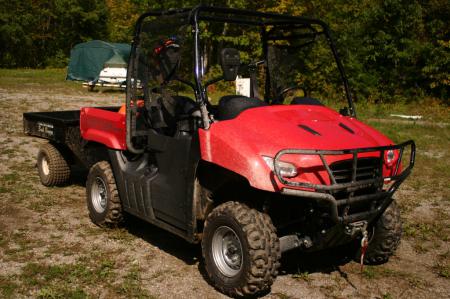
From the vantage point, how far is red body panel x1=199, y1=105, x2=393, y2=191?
382 centimetres

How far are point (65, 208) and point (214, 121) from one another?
312 cm

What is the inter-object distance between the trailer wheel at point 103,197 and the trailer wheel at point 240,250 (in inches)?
61.7

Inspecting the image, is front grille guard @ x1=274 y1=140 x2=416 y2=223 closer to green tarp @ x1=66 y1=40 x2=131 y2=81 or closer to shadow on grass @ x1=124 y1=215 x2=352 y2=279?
shadow on grass @ x1=124 y1=215 x2=352 y2=279

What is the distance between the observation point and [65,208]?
665 centimetres

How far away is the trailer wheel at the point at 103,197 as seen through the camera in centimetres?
554

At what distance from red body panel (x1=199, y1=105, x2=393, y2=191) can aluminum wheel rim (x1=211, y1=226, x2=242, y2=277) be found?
604 mm

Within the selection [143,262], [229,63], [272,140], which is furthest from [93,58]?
[272,140]

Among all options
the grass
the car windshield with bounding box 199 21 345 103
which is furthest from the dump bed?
the grass

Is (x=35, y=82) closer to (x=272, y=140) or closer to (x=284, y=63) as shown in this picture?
(x=284, y=63)

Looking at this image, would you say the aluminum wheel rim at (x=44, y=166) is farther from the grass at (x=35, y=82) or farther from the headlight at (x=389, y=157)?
the grass at (x=35, y=82)

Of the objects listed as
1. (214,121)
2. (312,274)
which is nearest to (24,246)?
(214,121)

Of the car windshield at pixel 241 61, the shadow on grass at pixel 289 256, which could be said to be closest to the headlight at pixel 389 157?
the shadow on grass at pixel 289 256

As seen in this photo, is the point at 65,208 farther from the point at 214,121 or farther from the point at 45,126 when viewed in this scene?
the point at 214,121

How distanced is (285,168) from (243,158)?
12.3 inches
